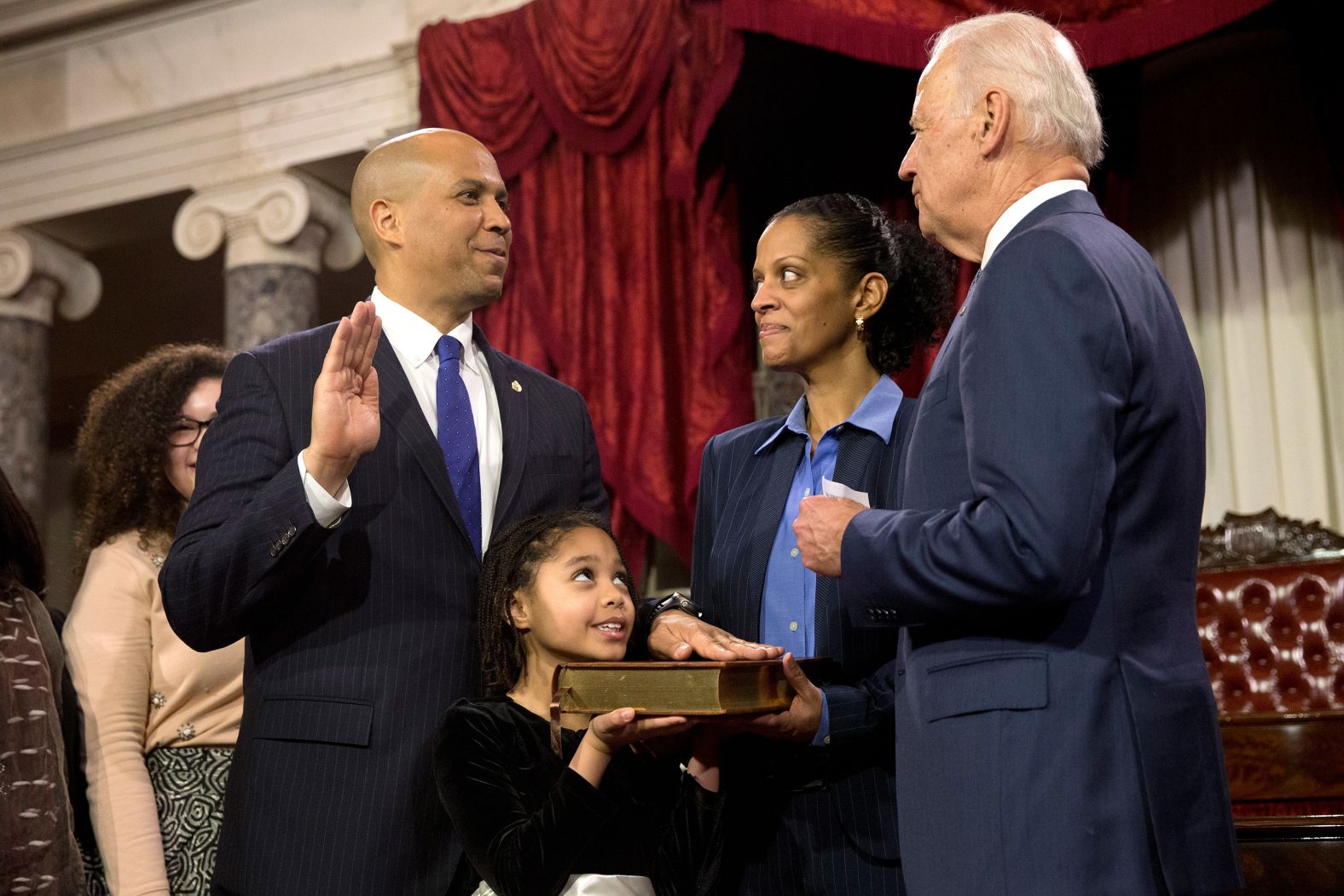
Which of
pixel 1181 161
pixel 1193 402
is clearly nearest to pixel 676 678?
pixel 1193 402

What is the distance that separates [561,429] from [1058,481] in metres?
1.14

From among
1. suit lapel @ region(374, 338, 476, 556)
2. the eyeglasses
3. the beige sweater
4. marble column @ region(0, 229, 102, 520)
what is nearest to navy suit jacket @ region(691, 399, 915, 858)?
suit lapel @ region(374, 338, 476, 556)

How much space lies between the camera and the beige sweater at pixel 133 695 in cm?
271

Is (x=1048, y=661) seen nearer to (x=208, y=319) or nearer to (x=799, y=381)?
(x=799, y=381)

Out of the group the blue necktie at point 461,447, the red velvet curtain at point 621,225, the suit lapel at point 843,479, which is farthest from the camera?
the red velvet curtain at point 621,225

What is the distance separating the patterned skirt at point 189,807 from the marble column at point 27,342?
4.34 m

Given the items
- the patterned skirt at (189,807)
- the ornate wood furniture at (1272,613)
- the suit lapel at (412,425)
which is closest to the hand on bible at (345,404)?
the suit lapel at (412,425)

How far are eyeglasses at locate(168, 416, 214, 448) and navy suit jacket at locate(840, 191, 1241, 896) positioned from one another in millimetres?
1891

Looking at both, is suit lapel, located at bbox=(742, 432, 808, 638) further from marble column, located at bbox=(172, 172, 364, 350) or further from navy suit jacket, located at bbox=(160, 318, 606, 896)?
marble column, located at bbox=(172, 172, 364, 350)

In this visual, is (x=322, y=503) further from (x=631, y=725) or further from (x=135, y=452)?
(x=135, y=452)

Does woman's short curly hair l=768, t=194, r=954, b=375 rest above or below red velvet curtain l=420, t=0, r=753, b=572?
below

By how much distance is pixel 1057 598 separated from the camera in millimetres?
1631

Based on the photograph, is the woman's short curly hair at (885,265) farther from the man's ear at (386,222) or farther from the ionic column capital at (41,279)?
the ionic column capital at (41,279)

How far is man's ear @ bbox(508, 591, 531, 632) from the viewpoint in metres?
2.33
